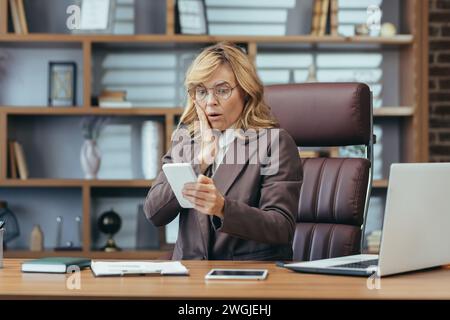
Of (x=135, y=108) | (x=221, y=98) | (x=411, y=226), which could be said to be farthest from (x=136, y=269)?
(x=135, y=108)

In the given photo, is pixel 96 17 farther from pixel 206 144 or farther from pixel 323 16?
pixel 206 144

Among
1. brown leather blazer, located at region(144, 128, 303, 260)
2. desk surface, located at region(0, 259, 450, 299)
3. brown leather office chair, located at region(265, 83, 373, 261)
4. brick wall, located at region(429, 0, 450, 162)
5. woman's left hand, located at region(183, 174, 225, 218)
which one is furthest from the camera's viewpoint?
brick wall, located at region(429, 0, 450, 162)

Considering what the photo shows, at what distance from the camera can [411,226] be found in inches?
70.9

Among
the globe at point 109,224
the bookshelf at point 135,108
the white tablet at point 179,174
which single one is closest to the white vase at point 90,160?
the bookshelf at point 135,108

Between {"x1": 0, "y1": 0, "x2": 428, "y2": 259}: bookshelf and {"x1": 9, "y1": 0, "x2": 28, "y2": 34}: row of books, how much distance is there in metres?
0.04

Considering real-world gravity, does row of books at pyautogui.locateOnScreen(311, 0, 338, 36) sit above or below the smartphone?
above

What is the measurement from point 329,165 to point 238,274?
1.03 m

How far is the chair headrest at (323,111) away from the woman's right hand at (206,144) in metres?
0.43

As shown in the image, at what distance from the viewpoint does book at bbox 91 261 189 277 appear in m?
1.83

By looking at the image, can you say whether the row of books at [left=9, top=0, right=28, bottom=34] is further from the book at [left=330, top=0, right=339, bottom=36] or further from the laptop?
the laptop

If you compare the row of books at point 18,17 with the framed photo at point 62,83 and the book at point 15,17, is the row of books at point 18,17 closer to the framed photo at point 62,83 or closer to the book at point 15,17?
the book at point 15,17

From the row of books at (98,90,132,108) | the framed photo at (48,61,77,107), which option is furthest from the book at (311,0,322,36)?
→ the framed photo at (48,61,77,107)
